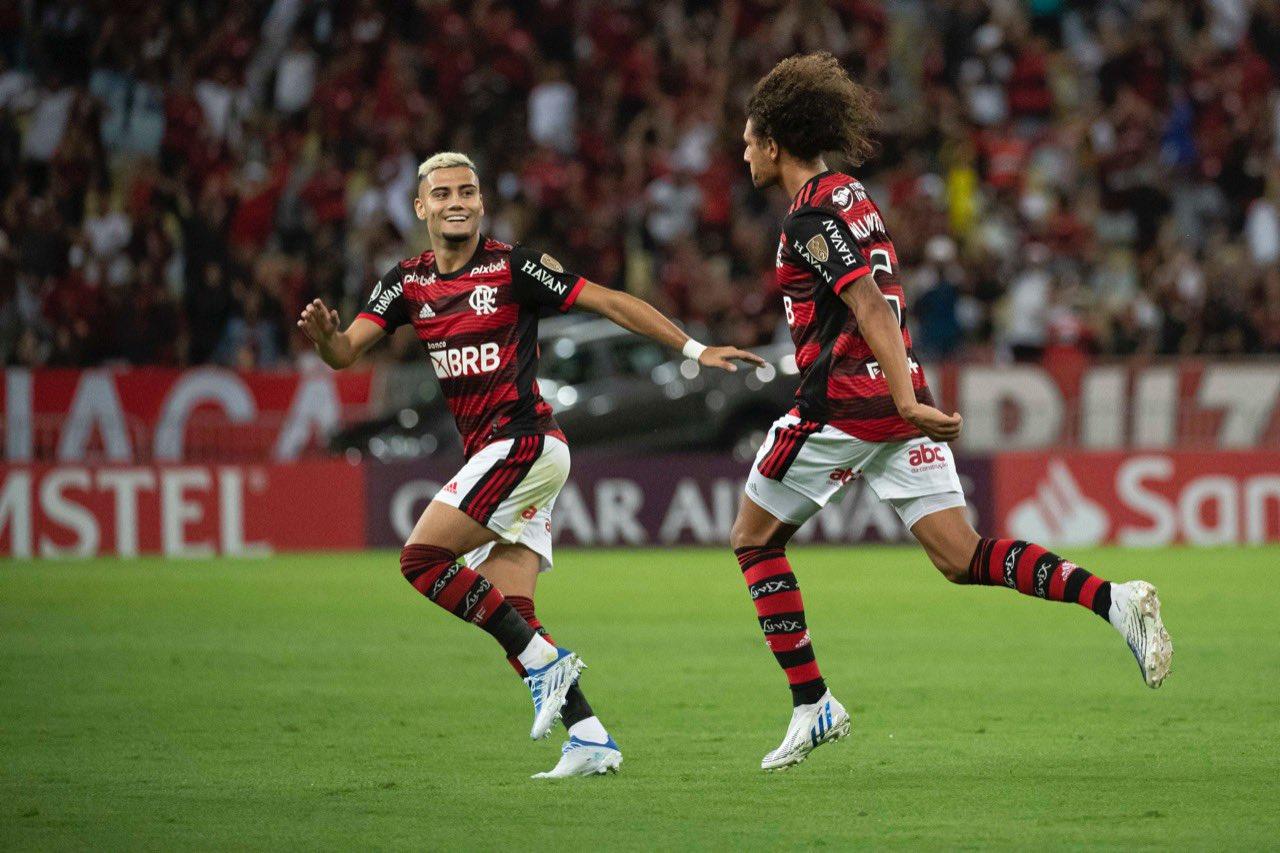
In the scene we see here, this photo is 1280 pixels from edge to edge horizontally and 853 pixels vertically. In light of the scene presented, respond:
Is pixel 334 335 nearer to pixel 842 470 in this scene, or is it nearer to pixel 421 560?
pixel 421 560

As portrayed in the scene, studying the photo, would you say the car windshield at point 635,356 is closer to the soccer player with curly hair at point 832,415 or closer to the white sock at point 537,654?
the soccer player with curly hair at point 832,415

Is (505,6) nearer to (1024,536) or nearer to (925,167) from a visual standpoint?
(925,167)

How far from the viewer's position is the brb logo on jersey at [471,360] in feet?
23.2

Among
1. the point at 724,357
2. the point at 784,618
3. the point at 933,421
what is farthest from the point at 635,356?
the point at 933,421

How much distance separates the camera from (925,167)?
71.5 ft

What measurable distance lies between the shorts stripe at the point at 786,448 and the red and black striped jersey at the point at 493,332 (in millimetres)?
873

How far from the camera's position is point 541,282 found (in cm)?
702

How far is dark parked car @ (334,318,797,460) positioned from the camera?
19.4 m

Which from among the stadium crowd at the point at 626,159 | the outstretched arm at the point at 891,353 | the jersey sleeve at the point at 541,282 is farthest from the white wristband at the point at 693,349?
the stadium crowd at the point at 626,159

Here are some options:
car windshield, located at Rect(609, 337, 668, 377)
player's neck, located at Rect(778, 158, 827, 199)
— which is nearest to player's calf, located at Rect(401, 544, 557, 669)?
player's neck, located at Rect(778, 158, 827, 199)

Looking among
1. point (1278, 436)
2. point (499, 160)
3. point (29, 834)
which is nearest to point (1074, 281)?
point (1278, 436)

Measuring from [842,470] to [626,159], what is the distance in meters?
15.2

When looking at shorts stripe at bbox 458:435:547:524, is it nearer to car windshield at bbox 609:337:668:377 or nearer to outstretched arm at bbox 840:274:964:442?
outstretched arm at bbox 840:274:964:442

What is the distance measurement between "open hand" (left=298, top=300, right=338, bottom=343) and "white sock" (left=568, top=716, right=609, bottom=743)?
1681 millimetres
